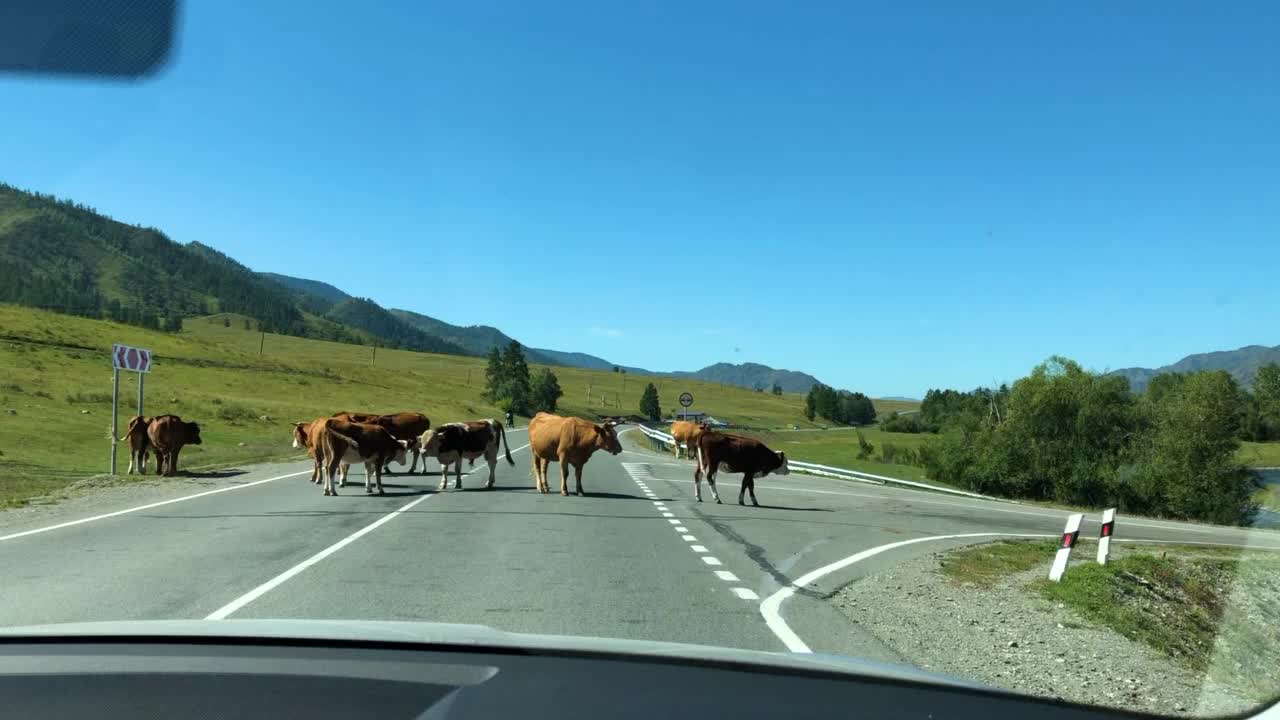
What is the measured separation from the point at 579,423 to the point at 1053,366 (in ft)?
159

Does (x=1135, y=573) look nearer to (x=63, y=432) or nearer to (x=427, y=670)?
(x=427, y=670)

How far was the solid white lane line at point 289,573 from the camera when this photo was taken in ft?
26.7

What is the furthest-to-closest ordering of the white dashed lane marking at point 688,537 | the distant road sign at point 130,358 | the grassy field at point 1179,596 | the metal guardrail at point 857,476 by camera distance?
the metal guardrail at point 857,476 < the distant road sign at point 130,358 < the white dashed lane marking at point 688,537 < the grassy field at point 1179,596

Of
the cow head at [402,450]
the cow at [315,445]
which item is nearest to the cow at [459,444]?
the cow head at [402,450]

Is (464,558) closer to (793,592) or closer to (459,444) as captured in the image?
(793,592)

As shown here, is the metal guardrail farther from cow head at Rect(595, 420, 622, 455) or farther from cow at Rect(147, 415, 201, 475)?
cow at Rect(147, 415, 201, 475)

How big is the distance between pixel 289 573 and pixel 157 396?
198ft

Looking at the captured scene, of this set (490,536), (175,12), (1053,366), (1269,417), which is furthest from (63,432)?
(1269,417)

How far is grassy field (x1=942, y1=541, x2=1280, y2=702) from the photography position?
8820mm

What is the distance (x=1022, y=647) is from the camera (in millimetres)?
8305

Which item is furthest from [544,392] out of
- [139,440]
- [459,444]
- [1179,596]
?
[1179,596]

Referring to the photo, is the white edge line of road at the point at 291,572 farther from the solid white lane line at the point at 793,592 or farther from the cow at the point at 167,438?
the cow at the point at 167,438

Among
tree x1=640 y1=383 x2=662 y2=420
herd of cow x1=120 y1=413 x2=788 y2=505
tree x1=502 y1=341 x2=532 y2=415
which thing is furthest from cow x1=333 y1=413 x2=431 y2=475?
tree x1=640 y1=383 x2=662 y2=420

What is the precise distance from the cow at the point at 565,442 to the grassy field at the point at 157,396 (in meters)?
9.73
